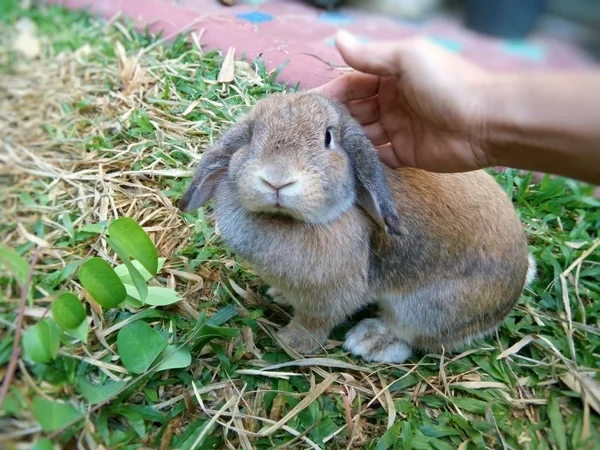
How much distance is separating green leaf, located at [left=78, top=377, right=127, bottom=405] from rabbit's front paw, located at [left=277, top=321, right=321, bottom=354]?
707 millimetres

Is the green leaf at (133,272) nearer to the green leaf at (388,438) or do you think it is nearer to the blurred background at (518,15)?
the green leaf at (388,438)

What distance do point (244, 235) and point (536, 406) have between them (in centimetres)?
133

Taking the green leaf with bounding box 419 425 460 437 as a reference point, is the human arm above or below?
above

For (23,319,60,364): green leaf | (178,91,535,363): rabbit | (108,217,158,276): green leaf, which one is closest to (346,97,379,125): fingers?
(178,91,535,363): rabbit

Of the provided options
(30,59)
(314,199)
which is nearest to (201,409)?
(314,199)

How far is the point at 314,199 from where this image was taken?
65.3 inches

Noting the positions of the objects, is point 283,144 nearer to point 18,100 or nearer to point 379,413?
point 18,100

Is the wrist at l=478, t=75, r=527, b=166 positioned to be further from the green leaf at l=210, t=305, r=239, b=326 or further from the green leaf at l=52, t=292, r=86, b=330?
the green leaf at l=52, t=292, r=86, b=330

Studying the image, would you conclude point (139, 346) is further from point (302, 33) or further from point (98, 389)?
point (302, 33)

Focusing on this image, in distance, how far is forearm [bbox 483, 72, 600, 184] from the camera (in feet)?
3.66

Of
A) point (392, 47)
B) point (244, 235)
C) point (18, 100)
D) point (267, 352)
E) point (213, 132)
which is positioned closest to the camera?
point (18, 100)

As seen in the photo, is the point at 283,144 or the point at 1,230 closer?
the point at 1,230

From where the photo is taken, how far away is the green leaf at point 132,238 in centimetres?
174

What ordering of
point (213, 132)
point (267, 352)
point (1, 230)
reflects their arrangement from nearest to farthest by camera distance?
point (1, 230)
point (267, 352)
point (213, 132)
